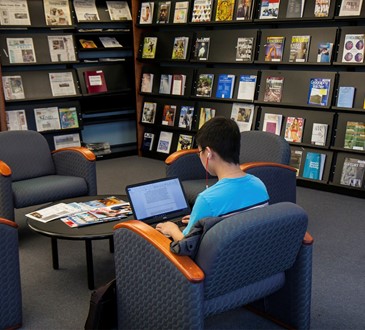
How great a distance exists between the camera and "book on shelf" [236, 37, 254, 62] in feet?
18.8

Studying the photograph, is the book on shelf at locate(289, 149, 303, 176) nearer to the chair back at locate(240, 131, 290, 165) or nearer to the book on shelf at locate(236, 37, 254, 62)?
the book on shelf at locate(236, 37, 254, 62)

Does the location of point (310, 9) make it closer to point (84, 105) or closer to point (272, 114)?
point (272, 114)

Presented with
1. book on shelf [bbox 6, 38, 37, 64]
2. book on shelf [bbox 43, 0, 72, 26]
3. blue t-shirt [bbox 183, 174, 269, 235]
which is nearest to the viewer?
blue t-shirt [bbox 183, 174, 269, 235]

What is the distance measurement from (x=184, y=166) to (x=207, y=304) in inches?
85.3

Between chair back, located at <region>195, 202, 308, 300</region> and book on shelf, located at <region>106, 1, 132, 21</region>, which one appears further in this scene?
book on shelf, located at <region>106, 1, 132, 21</region>

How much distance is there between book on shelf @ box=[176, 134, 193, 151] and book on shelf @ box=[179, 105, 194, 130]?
4.8 inches

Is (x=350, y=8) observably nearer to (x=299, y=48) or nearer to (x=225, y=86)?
(x=299, y=48)

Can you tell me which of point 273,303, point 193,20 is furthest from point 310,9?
point 273,303

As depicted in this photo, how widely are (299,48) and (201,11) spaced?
1.33 metres

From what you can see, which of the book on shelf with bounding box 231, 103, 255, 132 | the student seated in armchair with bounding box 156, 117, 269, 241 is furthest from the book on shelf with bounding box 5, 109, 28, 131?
the student seated in armchair with bounding box 156, 117, 269, 241

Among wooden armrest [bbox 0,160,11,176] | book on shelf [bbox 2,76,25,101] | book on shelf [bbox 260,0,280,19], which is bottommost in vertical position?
wooden armrest [bbox 0,160,11,176]

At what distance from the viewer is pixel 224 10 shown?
589cm

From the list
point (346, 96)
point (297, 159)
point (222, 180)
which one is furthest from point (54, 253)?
point (346, 96)

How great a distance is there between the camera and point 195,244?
2.17 meters
